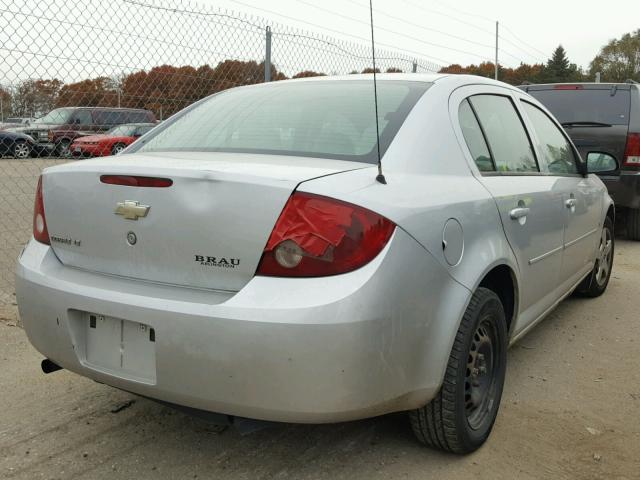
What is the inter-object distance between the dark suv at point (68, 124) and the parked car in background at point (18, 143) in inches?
3.7

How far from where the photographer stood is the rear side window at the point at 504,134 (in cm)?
300

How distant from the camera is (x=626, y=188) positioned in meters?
7.07

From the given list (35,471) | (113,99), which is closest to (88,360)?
(35,471)

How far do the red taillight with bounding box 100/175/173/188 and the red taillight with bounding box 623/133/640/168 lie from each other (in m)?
6.42

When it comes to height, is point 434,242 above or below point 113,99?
below

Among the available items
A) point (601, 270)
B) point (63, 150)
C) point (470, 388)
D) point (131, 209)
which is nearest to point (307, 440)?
point (470, 388)

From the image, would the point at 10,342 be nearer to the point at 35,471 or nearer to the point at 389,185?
the point at 35,471

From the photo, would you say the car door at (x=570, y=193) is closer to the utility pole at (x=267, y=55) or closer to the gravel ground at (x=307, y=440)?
the gravel ground at (x=307, y=440)

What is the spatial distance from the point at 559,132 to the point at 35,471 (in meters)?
3.60

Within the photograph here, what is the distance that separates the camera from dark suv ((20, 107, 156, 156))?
20.9 ft

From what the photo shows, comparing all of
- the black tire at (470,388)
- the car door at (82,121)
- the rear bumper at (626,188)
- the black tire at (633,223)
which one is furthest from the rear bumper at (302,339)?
the black tire at (633,223)

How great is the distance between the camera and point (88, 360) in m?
2.27

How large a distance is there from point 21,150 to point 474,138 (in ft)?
26.9

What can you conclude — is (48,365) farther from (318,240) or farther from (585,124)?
(585,124)
